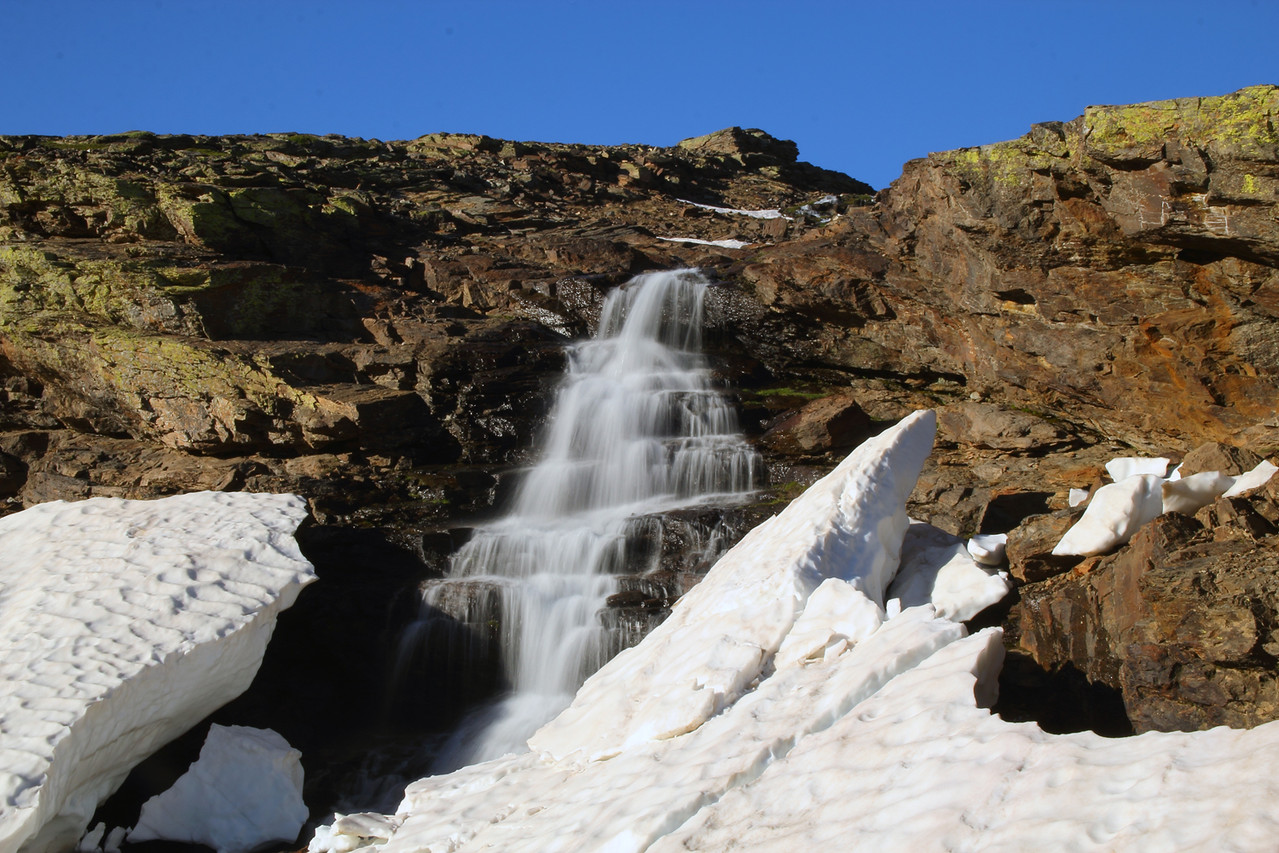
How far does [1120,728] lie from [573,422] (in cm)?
973

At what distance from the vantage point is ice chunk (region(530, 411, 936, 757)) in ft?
21.2

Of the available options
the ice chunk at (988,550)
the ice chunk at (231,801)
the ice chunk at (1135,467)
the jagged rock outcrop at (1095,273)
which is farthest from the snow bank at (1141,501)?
the ice chunk at (231,801)

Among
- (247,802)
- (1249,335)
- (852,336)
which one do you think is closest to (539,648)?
(247,802)

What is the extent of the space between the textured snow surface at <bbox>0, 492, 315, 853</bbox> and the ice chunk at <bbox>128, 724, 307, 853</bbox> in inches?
22.2

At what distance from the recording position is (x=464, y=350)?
50.0 feet

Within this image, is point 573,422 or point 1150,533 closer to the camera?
point 1150,533

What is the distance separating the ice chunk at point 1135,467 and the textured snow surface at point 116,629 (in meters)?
8.31

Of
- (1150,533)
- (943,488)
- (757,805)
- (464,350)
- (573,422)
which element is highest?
(464,350)

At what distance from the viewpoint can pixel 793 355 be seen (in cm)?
1595

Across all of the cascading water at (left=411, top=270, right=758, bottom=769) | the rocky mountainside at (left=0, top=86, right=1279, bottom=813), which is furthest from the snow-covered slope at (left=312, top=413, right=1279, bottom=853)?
the cascading water at (left=411, top=270, right=758, bottom=769)

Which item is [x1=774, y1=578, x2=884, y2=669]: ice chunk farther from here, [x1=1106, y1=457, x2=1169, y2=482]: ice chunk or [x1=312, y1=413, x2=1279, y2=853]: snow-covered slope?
[x1=1106, y1=457, x2=1169, y2=482]: ice chunk

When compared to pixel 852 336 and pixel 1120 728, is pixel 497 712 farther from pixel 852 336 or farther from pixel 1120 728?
pixel 852 336

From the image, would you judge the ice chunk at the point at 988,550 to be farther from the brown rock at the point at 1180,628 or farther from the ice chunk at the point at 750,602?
the brown rock at the point at 1180,628

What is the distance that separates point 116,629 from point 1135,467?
987 centimetres
